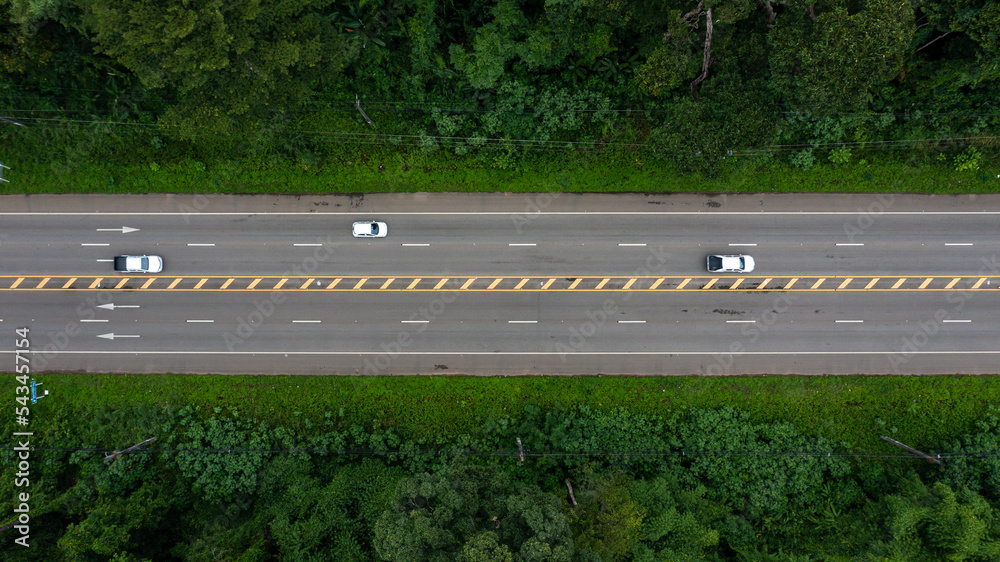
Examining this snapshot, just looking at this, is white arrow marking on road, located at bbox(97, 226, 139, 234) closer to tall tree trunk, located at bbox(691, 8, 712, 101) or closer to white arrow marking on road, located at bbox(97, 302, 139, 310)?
white arrow marking on road, located at bbox(97, 302, 139, 310)

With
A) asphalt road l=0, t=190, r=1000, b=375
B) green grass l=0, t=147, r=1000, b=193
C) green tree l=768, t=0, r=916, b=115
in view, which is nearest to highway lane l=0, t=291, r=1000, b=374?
asphalt road l=0, t=190, r=1000, b=375

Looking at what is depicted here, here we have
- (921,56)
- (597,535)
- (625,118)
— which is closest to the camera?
(597,535)

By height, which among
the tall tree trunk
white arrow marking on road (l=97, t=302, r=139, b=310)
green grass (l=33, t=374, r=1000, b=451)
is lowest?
green grass (l=33, t=374, r=1000, b=451)

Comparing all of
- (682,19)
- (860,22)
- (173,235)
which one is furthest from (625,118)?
(173,235)

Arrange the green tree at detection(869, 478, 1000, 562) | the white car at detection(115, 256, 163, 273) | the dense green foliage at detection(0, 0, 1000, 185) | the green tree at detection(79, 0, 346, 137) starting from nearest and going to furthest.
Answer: the green tree at detection(79, 0, 346, 137) < the dense green foliage at detection(0, 0, 1000, 185) < the green tree at detection(869, 478, 1000, 562) < the white car at detection(115, 256, 163, 273)

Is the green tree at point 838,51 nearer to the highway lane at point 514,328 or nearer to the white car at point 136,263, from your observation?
the highway lane at point 514,328

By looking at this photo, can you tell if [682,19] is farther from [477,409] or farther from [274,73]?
[477,409]
